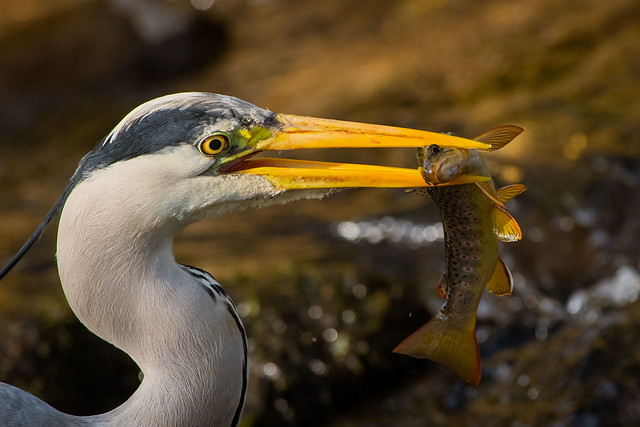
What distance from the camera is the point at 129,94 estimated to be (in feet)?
37.2

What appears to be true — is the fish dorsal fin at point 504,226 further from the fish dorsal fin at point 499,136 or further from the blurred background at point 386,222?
the blurred background at point 386,222

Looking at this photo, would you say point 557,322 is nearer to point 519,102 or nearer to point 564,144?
point 564,144

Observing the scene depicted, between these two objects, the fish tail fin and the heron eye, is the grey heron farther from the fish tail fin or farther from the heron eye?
the fish tail fin

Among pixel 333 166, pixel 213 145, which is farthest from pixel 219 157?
pixel 333 166

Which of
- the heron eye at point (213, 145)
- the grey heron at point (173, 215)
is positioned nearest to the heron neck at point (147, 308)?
the grey heron at point (173, 215)

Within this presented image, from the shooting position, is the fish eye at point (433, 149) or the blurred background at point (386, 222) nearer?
the fish eye at point (433, 149)

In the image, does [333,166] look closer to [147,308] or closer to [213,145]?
[213,145]

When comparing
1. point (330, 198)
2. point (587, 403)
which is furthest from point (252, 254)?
point (587, 403)

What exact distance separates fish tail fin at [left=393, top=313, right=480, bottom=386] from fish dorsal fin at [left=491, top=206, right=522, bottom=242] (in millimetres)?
371

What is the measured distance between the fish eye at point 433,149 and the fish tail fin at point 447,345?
2.15 ft

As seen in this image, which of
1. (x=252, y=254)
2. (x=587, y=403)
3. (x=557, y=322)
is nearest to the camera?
(x=587, y=403)

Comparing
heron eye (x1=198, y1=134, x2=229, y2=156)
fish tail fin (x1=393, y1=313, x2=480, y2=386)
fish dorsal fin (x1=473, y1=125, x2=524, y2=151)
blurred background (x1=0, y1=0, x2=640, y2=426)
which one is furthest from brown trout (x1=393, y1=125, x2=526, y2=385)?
blurred background (x1=0, y1=0, x2=640, y2=426)

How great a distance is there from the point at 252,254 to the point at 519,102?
3711mm

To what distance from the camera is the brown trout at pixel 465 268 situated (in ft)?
9.87
